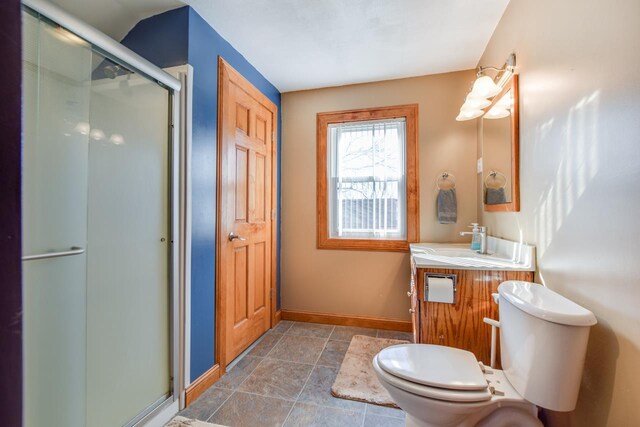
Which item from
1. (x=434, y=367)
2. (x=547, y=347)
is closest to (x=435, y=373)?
(x=434, y=367)

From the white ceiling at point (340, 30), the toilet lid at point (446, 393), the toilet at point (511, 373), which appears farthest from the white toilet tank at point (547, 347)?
the white ceiling at point (340, 30)

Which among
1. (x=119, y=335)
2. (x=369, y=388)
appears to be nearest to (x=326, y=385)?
(x=369, y=388)

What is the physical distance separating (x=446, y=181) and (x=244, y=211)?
1.75 meters

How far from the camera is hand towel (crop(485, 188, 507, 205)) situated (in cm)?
188

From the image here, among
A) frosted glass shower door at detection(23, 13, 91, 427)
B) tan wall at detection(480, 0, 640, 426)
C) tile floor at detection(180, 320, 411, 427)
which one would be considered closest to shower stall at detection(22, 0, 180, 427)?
frosted glass shower door at detection(23, 13, 91, 427)

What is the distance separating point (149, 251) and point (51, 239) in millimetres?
455

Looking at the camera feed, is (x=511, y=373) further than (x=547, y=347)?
Yes

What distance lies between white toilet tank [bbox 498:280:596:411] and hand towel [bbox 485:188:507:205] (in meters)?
0.90

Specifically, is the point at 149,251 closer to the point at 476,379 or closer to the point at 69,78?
the point at 69,78

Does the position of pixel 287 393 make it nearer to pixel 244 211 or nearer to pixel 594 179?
pixel 244 211

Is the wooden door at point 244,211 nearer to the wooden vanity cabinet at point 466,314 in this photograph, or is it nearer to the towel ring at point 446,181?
the wooden vanity cabinet at point 466,314

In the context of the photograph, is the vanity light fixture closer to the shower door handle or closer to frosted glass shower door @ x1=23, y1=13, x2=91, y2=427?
frosted glass shower door @ x1=23, y1=13, x2=91, y2=427

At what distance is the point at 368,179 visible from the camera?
9.36 ft

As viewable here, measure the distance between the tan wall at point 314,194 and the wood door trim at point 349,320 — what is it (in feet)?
0.14
